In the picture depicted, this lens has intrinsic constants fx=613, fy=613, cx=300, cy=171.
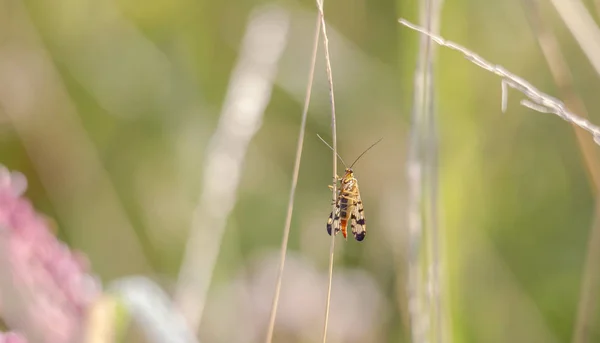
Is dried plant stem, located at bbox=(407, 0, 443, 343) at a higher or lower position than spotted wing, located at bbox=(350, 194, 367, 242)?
lower

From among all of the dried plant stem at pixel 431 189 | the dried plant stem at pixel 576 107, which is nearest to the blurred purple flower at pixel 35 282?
the dried plant stem at pixel 431 189

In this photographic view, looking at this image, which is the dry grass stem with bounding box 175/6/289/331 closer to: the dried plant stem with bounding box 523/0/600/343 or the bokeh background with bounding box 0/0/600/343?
the bokeh background with bounding box 0/0/600/343

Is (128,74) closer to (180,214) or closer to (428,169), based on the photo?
(180,214)

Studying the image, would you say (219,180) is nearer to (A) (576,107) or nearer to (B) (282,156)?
(A) (576,107)

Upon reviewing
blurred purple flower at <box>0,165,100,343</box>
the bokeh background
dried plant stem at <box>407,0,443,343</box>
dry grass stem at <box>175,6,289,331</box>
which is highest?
the bokeh background

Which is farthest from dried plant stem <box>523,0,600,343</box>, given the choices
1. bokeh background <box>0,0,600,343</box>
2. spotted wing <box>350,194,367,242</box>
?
bokeh background <box>0,0,600,343</box>

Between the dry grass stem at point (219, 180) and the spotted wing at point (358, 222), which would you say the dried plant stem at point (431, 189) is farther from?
the dry grass stem at point (219, 180)
